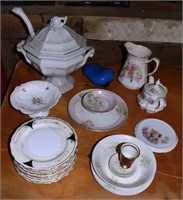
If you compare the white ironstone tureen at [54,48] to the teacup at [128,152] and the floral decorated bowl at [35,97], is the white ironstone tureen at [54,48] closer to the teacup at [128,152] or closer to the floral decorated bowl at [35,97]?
the floral decorated bowl at [35,97]

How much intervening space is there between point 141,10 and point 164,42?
0.18 meters

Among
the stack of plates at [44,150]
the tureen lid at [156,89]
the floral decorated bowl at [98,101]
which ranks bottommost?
the floral decorated bowl at [98,101]

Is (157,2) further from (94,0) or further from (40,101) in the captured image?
(40,101)

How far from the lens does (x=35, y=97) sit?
3.07ft

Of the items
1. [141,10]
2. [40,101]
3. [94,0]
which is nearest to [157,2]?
[141,10]

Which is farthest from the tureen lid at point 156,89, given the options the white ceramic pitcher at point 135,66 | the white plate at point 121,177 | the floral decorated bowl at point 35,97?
the floral decorated bowl at point 35,97

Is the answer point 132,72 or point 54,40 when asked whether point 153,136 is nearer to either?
point 132,72

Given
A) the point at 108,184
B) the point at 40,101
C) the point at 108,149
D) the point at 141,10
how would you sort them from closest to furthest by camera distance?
the point at 108,184 → the point at 108,149 → the point at 40,101 → the point at 141,10

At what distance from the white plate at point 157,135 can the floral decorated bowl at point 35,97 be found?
313 millimetres

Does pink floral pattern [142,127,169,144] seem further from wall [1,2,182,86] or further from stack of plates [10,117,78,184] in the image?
wall [1,2,182,86]

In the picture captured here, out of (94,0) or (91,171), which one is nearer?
(91,171)

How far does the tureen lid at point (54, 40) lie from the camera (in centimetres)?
88

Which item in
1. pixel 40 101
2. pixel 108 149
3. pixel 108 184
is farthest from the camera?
pixel 40 101

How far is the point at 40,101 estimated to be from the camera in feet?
3.06
